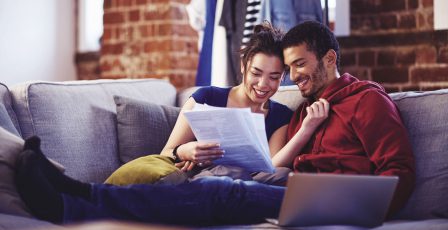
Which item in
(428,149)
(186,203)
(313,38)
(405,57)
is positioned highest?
(313,38)

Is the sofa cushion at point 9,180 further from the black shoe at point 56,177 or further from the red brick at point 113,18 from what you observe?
the red brick at point 113,18

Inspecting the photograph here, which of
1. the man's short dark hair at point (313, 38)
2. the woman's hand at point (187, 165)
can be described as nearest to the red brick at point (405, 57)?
the man's short dark hair at point (313, 38)

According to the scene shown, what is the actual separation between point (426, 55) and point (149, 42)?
5.14 feet

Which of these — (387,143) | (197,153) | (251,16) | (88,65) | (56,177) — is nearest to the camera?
(56,177)

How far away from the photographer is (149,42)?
459 cm

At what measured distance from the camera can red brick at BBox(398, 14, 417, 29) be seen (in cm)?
407

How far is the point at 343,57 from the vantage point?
420 centimetres

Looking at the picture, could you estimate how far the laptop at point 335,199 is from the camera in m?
1.90

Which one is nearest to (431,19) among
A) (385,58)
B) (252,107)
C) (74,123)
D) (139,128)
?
(385,58)

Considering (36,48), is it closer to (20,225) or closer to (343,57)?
(343,57)

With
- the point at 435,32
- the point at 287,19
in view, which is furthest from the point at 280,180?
the point at 435,32

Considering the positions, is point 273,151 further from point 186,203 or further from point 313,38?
point 186,203

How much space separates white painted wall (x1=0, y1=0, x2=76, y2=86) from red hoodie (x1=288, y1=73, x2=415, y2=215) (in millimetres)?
2777

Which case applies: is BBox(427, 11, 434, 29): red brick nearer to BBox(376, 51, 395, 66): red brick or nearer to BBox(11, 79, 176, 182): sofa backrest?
BBox(376, 51, 395, 66): red brick
